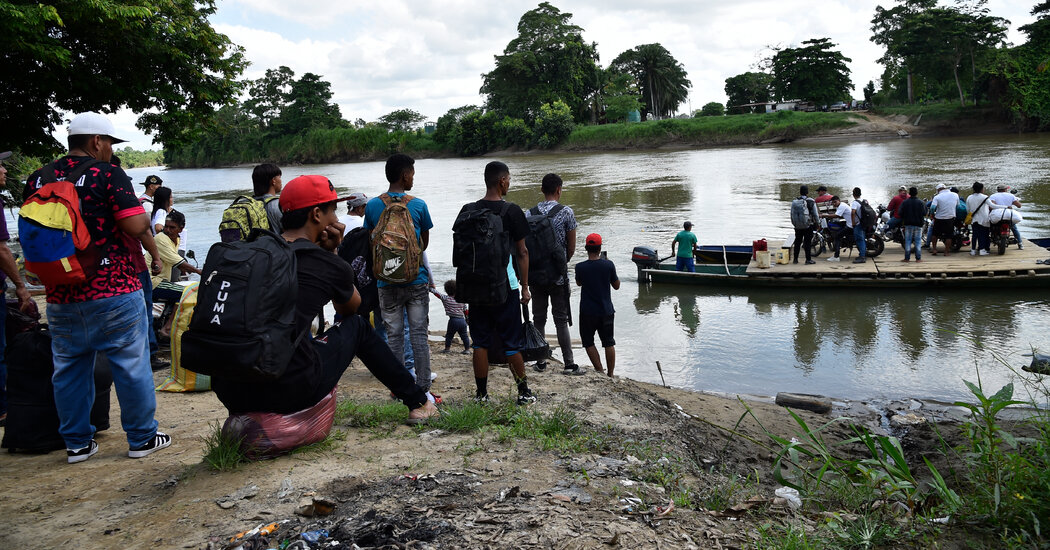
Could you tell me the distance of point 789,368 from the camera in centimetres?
913

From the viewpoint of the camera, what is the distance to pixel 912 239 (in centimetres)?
1405

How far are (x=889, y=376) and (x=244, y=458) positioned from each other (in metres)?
7.93

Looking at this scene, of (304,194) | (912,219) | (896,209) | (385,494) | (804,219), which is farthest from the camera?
(896,209)

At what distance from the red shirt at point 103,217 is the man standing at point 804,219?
1241 cm

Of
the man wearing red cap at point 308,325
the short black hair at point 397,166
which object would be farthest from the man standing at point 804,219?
the man wearing red cap at point 308,325

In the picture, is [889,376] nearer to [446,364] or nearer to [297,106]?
[446,364]

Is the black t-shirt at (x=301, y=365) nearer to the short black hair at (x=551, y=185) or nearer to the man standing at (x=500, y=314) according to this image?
the man standing at (x=500, y=314)

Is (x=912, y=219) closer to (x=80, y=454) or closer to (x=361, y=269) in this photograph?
(x=361, y=269)

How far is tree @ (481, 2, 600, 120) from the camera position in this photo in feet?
257

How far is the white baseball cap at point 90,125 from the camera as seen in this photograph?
12.2 feet

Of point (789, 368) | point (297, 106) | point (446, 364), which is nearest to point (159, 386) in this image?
point (446, 364)

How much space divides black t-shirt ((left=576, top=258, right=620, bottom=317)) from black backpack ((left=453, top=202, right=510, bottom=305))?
2540 mm

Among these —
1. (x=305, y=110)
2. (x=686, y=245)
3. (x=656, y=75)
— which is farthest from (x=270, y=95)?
(x=686, y=245)

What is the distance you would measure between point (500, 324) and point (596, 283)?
258 cm
